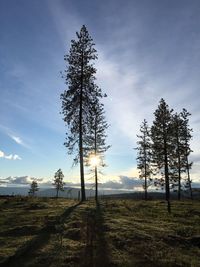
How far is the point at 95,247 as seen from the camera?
497 inches

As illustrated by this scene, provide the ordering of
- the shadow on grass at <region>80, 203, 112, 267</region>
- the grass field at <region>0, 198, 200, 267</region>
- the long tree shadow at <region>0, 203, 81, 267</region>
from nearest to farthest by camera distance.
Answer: the long tree shadow at <region>0, 203, 81, 267</region>, the shadow on grass at <region>80, 203, 112, 267</region>, the grass field at <region>0, 198, 200, 267</region>

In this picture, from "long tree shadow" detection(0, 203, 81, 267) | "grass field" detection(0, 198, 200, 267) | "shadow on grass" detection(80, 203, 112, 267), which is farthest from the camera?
"grass field" detection(0, 198, 200, 267)

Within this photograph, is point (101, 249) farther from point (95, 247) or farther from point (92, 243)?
point (92, 243)

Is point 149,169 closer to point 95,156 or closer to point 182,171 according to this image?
point 182,171

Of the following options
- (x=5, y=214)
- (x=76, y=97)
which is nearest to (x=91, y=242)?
(x=5, y=214)

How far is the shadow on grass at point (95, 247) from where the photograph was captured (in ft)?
36.0

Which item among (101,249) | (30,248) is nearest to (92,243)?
(101,249)

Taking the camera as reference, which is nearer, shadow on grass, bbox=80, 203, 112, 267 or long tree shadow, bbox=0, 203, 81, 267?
long tree shadow, bbox=0, 203, 81, 267

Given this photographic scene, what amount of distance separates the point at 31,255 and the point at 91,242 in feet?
9.70

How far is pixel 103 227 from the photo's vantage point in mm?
16266

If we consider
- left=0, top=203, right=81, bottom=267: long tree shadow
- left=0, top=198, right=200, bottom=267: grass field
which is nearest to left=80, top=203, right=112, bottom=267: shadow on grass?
left=0, top=198, right=200, bottom=267: grass field

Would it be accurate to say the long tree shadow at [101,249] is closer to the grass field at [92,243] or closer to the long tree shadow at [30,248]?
the grass field at [92,243]

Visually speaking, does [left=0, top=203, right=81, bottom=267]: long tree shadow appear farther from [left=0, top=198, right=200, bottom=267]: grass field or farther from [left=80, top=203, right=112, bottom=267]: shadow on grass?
[left=80, top=203, right=112, bottom=267]: shadow on grass

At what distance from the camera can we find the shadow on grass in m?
11.0
